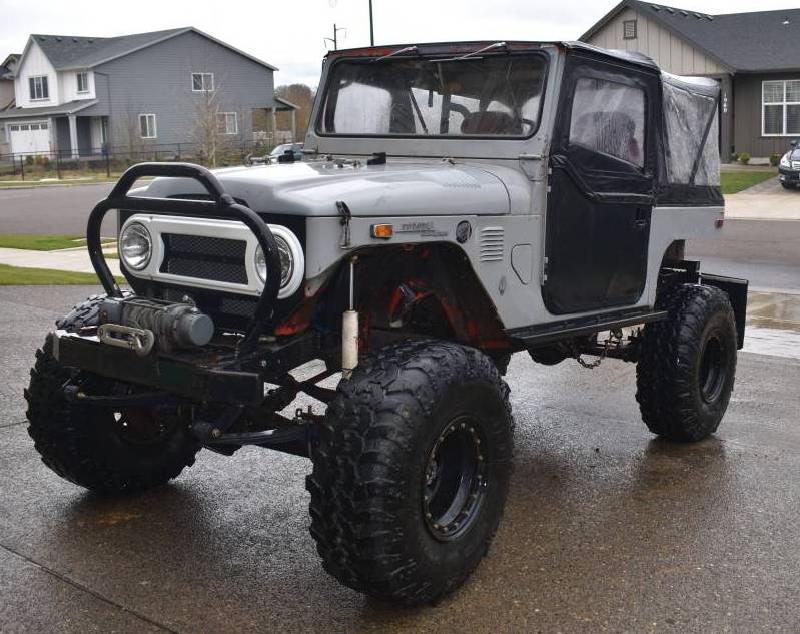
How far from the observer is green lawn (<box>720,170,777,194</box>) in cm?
2866

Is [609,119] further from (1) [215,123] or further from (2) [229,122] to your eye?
(2) [229,122]

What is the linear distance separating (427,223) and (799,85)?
34.5 metres

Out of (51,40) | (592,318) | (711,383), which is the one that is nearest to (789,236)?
(711,383)

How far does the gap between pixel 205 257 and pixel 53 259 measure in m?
11.8

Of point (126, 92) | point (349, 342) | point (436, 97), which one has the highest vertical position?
point (126, 92)

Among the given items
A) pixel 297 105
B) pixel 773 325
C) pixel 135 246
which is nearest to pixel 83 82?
pixel 297 105

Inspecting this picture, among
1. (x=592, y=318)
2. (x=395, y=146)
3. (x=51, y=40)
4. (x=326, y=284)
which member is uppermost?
(x=51, y=40)

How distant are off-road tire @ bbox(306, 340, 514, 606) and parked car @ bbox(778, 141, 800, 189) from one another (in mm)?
25584

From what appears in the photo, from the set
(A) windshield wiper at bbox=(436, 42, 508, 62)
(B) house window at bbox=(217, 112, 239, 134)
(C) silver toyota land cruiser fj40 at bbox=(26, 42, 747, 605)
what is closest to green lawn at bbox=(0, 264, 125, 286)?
(C) silver toyota land cruiser fj40 at bbox=(26, 42, 747, 605)

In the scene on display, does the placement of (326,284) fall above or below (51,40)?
below

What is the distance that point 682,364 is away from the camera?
235 inches

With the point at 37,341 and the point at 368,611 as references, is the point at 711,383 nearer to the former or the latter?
the point at 368,611

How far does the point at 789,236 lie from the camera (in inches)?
741

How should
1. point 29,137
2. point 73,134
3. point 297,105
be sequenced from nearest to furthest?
point 73,134
point 29,137
point 297,105
